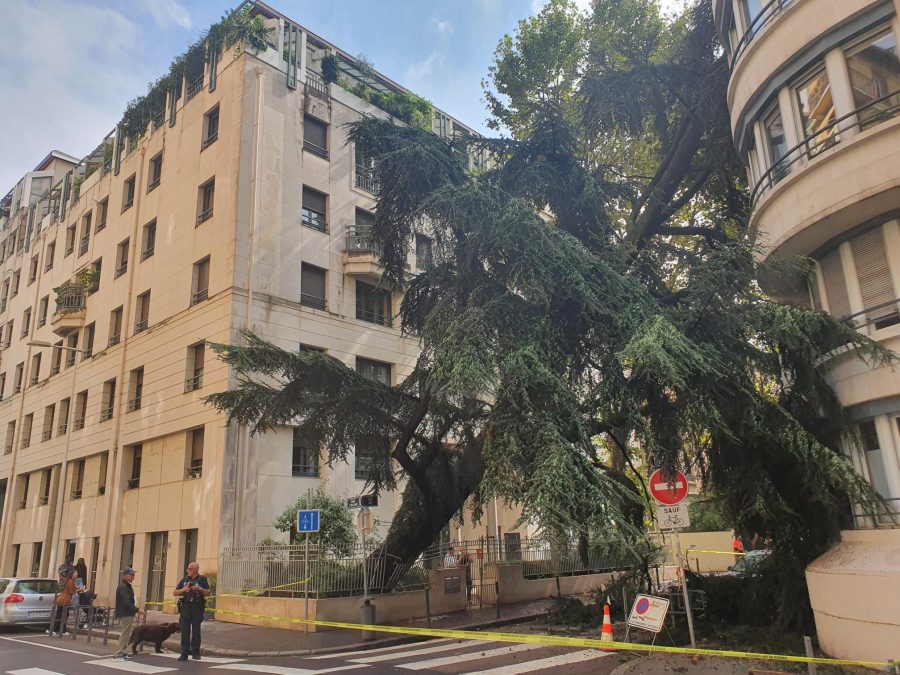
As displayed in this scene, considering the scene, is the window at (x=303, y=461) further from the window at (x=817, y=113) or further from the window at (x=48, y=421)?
the window at (x=48, y=421)

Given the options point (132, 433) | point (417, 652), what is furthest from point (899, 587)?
point (132, 433)

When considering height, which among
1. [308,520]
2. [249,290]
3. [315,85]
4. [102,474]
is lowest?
[308,520]

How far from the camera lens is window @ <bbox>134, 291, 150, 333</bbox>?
28.1 metres

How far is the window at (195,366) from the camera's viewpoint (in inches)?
946

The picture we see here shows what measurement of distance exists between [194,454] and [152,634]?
11390 mm

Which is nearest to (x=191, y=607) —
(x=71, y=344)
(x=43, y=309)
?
(x=71, y=344)

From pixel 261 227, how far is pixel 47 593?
1299 cm

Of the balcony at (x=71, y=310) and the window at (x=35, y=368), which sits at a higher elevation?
the balcony at (x=71, y=310)

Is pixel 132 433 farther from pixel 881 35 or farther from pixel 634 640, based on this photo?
pixel 881 35

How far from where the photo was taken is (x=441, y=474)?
16.8m

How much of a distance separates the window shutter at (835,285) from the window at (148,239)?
25.8 meters

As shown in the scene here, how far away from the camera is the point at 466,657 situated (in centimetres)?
1135

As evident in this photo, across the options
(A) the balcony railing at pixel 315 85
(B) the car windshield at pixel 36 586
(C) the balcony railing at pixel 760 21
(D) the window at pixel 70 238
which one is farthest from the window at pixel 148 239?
(C) the balcony railing at pixel 760 21

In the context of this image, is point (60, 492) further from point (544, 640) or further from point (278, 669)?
point (544, 640)
